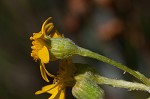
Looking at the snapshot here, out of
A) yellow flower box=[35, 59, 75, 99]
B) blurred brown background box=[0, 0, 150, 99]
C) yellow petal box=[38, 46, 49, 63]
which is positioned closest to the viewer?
yellow petal box=[38, 46, 49, 63]

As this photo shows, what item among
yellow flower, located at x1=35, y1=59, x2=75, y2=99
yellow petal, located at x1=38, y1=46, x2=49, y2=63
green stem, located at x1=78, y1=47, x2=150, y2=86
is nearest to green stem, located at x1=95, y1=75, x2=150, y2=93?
green stem, located at x1=78, y1=47, x2=150, y2=86

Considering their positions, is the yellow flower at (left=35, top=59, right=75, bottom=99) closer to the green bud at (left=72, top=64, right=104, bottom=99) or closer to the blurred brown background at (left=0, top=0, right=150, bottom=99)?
the green bud at (left=72, top=64, right=104, bottom=99)

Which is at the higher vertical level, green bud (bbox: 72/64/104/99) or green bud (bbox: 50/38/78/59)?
green bud (bbox: 50/38/78/59)

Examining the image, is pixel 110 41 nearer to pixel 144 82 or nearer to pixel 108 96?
pixel 108 96

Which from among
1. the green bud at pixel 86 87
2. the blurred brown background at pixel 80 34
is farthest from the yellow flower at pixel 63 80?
the blurred brown background at pixel 80 34

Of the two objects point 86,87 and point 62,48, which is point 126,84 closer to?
point 86,87

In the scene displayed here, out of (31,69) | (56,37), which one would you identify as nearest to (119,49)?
(31,69)
